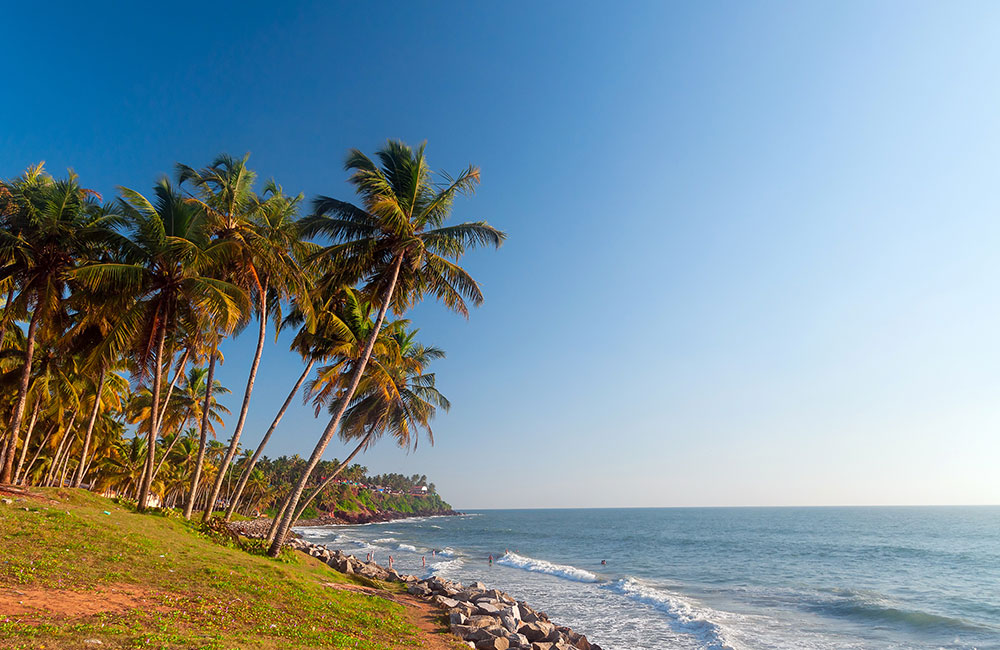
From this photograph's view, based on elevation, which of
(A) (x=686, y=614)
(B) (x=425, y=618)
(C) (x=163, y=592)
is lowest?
(A) (x=686, y=614)

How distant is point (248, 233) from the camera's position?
1908cm

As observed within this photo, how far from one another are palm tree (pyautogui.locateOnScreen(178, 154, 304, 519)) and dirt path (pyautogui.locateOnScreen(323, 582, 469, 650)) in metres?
7.47

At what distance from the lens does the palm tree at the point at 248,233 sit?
60.5ft

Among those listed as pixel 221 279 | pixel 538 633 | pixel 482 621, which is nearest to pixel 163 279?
pixel 221 279

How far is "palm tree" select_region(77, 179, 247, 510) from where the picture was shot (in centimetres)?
1622

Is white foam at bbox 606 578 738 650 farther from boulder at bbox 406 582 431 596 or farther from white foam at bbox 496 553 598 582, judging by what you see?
boulder at bbox 406 582 431 596

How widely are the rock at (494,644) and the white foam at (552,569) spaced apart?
25.5 metres

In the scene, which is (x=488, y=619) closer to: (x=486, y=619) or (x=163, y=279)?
(x=486, y=619)

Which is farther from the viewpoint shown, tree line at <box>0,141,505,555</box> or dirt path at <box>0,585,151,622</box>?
tree line at <box>0,141,505,555</box>

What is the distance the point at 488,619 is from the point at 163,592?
328 inches

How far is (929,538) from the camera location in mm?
75188

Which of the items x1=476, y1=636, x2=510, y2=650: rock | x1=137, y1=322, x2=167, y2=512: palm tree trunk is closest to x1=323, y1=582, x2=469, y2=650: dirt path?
x1=476, y1=636, x2=510, y2=650: rock

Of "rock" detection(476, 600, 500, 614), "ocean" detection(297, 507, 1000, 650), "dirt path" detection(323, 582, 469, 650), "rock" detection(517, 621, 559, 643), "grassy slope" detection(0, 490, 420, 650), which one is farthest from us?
"ocean" detection(297, 507, 1000, 650)

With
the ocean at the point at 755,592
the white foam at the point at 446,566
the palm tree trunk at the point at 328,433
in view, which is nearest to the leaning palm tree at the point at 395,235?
the palm tree trunk at the point at 328,433
